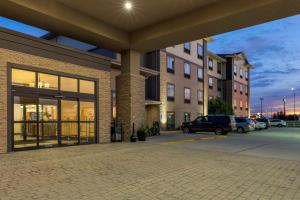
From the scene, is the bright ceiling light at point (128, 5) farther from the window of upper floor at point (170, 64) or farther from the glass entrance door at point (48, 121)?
the window of upper floor at point (170, 64)

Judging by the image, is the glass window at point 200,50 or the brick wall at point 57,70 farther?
the glass window at point 200,50

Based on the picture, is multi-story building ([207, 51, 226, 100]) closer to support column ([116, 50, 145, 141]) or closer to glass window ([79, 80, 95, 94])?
support column ([116, 50, 145, 141])

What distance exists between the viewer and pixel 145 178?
7.32 m

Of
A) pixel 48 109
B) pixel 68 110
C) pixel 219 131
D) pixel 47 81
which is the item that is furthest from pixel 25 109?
pixel 219 131

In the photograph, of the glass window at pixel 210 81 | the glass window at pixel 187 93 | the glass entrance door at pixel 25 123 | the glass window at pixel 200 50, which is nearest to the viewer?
the glass entrance door at pixel 25 123

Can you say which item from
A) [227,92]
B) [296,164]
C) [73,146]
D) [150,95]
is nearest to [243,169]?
[296,164]

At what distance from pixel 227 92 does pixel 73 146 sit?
38.5 metres

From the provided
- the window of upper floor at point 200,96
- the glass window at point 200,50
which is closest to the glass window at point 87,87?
the window of upper floor at point 200,96

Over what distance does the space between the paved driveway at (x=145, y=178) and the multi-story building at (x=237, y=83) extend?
3887 cm

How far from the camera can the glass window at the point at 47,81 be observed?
517 inches

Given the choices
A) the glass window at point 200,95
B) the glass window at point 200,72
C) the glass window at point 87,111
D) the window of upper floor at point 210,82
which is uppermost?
the glass window at point 200,72

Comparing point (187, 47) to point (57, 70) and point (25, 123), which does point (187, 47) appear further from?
point (25, 123)

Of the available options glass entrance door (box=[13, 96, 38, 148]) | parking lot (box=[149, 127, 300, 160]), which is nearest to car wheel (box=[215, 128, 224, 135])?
parking lot (box=[149, 127, 300, 160])

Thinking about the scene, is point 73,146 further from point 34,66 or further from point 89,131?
point 34,66
